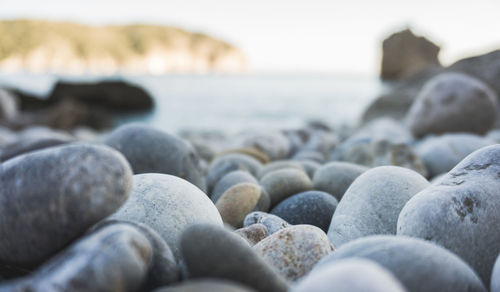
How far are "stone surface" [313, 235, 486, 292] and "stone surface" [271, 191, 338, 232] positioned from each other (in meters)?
1.07

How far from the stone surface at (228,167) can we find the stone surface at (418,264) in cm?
233

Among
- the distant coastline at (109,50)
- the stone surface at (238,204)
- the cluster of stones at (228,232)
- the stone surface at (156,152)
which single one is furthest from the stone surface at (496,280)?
the distant coastline at (109,50)

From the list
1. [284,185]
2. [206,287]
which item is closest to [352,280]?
[206,287]

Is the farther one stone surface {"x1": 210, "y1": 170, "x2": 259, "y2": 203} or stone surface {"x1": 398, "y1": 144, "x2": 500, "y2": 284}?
stone surface {"x1": 210, "y1": 170, "x2": 259, "y2": 203}

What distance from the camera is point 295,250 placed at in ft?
5.47

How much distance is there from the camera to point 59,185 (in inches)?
53.2

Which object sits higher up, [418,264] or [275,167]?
[418,264]

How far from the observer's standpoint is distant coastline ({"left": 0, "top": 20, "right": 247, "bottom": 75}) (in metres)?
75.6

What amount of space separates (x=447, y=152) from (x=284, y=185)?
2163mm

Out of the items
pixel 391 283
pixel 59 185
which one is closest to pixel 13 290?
pixel 59 185

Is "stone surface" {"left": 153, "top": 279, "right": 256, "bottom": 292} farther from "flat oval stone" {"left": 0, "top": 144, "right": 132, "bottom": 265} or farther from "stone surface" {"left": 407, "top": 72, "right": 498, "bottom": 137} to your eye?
"stone surface" {"left": 407, "top": 72, "right": 498, "bottom": 137}

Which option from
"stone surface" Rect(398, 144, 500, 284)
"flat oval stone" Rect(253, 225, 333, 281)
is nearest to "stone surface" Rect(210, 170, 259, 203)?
"flat oval stone" Rect(253, 225, 333, 281)

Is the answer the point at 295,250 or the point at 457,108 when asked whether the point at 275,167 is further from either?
the point at 457,108

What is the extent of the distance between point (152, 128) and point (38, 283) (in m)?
2.17
